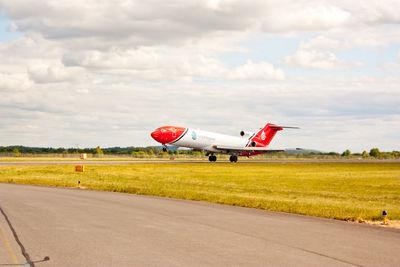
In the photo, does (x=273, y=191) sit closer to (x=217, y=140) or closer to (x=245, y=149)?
(x=217, y=140)

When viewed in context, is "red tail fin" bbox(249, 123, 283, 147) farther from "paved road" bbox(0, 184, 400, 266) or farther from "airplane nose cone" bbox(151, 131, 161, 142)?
"paved road" bbox(0, 184, 400, 266)

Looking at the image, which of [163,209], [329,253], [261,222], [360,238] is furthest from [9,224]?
[360,238]

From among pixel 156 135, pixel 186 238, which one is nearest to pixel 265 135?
pixel 156 135

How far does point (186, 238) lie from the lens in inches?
461

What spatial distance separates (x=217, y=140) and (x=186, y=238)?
5433cm

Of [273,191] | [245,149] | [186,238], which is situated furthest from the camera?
[245,149]

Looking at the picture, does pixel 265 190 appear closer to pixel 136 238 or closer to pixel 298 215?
pixel 298 215

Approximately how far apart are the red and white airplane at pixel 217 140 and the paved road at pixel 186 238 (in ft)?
135

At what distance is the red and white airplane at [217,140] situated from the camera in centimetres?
5969

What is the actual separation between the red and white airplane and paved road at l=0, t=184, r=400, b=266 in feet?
135

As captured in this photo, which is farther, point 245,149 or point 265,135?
point 265,135

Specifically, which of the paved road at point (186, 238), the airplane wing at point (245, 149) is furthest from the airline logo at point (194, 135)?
the paved road at point (186, 238)

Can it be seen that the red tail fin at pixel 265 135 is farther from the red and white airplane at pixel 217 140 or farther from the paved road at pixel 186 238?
the paved road at pixel 186 238

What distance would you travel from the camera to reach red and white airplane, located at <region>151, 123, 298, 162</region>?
5969 centimetres
